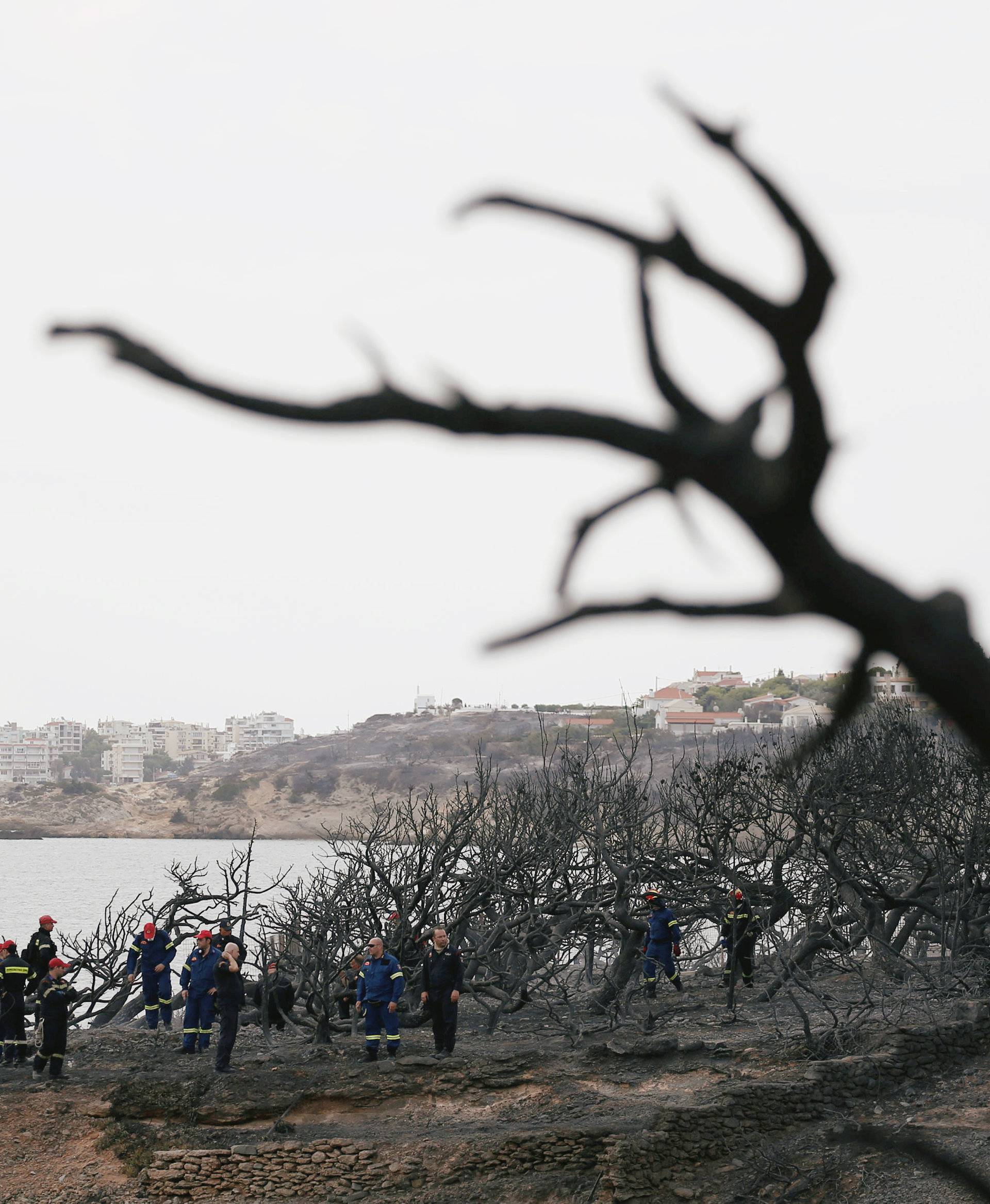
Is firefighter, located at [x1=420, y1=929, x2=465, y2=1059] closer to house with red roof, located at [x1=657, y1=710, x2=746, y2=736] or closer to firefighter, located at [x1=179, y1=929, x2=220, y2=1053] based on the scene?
firefighter, located at [x1=179, y1=929, x2=220, y2=1053]

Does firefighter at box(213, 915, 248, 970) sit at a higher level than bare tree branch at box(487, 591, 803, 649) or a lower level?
lower

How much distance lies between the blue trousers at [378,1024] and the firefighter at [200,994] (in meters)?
2.17

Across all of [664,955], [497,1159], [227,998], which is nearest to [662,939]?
[664,955]

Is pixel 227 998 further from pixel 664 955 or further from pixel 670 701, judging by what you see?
pixel 670 701

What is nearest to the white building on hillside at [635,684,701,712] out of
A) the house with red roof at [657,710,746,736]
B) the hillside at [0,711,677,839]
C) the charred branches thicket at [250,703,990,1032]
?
the house with red roof at [657,710,746,736]

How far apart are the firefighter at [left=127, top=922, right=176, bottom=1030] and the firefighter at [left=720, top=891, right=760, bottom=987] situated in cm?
906

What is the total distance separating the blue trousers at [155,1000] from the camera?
20.7 m

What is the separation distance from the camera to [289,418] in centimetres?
187

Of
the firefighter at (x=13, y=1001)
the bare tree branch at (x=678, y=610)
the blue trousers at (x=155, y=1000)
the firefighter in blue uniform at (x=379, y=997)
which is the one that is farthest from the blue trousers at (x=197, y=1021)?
the bare tree branch at (x=678, y=610)

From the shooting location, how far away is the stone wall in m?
14.7

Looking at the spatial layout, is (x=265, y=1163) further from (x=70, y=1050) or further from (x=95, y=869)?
(x=95, y=869)

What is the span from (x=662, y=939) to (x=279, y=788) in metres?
97.6

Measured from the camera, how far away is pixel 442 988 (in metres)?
17.4

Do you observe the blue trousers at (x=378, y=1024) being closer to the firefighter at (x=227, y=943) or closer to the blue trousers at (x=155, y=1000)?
the firefighter at (x=227, y=943)
